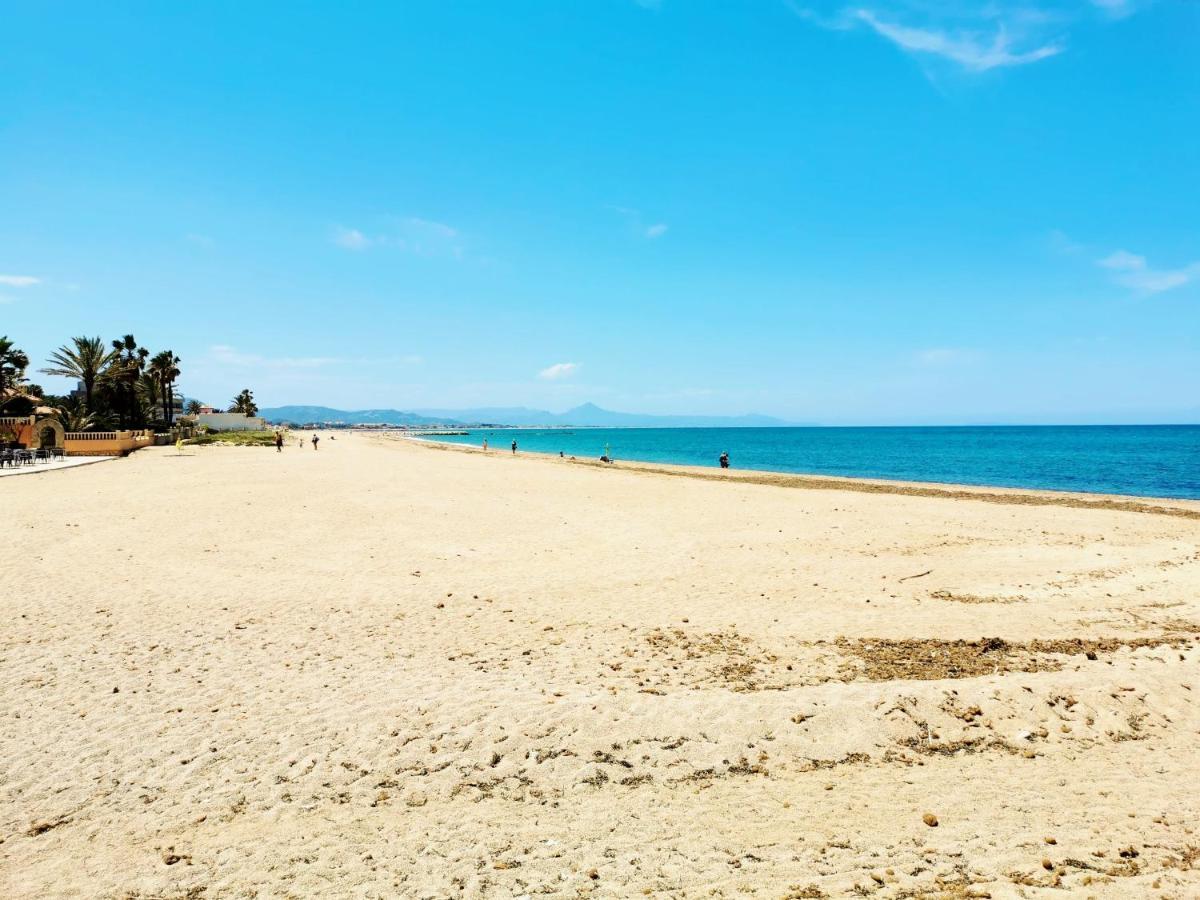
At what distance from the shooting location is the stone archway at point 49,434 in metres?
45.8

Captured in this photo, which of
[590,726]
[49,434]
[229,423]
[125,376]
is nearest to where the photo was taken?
[590,726]

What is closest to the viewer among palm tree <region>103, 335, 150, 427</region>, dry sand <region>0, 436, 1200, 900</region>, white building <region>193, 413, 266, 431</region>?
dry sand <region>0, 436, 1200, 900</region>

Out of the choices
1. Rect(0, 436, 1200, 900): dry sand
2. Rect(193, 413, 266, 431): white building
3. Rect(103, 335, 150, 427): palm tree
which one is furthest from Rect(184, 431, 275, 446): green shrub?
Rect(0, 436, 1200, 900): dry sand

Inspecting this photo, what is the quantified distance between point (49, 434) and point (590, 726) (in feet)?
183

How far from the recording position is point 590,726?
22.2ft

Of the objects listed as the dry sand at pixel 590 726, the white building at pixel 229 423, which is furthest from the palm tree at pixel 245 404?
the dry sand at pixel 590 726

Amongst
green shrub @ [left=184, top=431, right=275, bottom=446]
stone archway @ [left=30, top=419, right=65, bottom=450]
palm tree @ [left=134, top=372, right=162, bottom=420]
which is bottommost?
green shrub @ [left=184, top=431, right=275, bottom=446]

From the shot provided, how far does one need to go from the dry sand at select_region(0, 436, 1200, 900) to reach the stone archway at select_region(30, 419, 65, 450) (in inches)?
1599

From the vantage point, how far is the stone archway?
45.8 meters

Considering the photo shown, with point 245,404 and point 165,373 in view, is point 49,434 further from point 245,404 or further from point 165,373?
point 245,404

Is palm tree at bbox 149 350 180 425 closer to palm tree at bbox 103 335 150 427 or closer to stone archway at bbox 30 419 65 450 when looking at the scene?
palm tree at bbox 103 335 150 427

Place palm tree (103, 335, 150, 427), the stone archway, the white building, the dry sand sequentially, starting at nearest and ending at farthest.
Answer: the dry sand, the stone archway, palm tree (103, 335, 150, 427), the white building

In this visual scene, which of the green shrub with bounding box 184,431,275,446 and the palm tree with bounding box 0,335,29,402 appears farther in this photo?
the green shrub with bounding box 184,431,275,446

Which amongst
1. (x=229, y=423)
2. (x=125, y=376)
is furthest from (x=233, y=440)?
(x=229, y=423)
